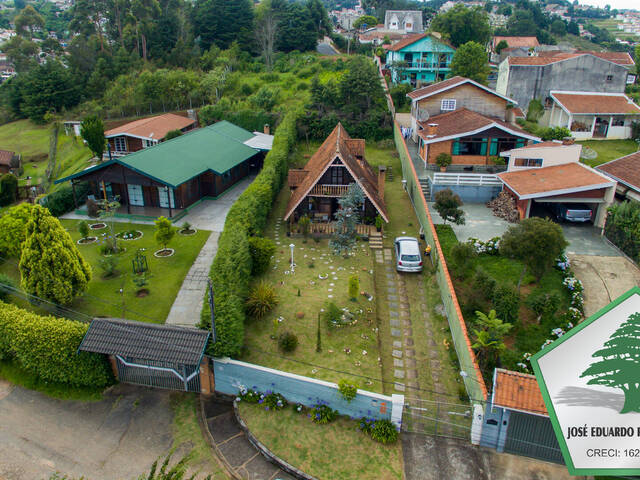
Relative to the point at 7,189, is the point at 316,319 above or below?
below

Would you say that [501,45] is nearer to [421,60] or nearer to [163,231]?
[421,60]

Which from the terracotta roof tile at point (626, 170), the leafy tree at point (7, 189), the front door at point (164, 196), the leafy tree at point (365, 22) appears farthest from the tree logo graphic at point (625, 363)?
the leafy tree at point (365, 22)

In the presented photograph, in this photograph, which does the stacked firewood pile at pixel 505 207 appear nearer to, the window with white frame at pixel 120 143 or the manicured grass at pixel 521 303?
the manicured grass at pixel 521 303

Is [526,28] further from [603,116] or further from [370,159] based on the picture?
[370,159]

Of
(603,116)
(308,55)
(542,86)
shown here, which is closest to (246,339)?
(603,116)

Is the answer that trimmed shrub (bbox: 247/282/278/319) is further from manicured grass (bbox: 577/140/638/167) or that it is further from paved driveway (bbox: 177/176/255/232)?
manicured grass (bbox: 577/140/638/167)

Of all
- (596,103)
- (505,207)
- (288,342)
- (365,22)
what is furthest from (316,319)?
(365,22)
